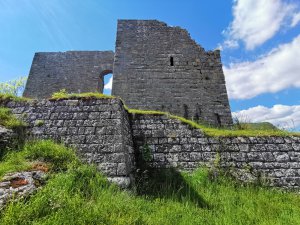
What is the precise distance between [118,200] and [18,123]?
3074mm

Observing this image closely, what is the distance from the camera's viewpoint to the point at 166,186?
439 cm

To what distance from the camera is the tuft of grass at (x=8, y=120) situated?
4.63 meters

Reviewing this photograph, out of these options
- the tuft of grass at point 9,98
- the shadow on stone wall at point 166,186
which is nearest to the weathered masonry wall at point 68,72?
the tuft of grass at point 9,98

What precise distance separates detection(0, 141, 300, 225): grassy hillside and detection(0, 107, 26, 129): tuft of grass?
835 mm

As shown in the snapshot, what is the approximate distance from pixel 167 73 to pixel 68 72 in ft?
22.3

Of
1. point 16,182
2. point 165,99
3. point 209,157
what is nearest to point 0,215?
point 16,182

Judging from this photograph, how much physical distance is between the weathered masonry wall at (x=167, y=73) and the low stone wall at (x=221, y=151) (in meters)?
3.85

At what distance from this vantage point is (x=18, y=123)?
4750 mm

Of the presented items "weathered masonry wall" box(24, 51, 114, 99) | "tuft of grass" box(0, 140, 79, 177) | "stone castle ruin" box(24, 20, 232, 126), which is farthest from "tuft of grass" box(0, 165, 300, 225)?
"weathered masonry wall" box(24, 51, 114, 99)

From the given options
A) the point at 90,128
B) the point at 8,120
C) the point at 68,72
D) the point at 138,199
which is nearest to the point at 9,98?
the point at 8,120

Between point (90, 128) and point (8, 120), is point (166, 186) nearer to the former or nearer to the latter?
point (90, 128)

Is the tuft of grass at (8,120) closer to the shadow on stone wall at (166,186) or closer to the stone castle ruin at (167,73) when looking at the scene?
the shadow on stone wall at (166,186)

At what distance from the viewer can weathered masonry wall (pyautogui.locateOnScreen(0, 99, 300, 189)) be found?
4.59 metres

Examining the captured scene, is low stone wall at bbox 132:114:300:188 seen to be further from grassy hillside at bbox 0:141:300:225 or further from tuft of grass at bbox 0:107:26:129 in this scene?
tuft of grass at bbox 0:107:26:129
